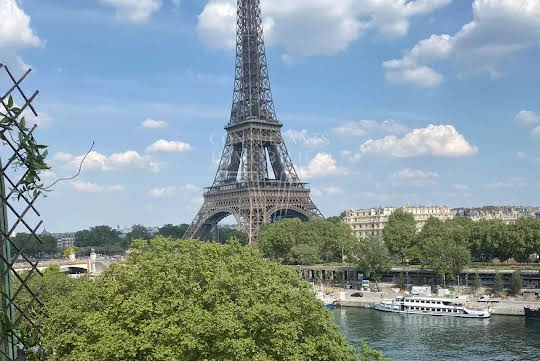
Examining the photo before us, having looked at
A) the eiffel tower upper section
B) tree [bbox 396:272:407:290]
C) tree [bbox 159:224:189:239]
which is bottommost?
tree [bbox 396:272:407:290]

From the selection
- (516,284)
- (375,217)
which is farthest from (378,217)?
(516,284)

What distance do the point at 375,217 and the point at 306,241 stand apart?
162ft

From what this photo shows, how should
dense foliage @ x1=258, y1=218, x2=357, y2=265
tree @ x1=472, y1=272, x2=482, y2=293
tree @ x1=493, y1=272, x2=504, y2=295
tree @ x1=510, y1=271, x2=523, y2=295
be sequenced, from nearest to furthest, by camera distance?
tree @ x1=510, y1=271, x2=523, y2=295
tree @ x1=493, y1=272, x2=504, y2=295
tree @ x1=472, y1=272, x2=482, y2=293
dense foliage @ x1=258, y1=218, x2=357, y2=265

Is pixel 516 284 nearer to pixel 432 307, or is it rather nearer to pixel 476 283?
pixel 476 283

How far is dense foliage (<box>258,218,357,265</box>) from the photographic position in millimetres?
79431

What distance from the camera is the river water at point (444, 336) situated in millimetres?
36750

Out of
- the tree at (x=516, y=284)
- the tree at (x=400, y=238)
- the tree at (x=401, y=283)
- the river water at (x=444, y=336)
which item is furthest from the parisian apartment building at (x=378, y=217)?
the river water at (x=444, y=336)

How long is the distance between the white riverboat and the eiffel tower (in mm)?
38126

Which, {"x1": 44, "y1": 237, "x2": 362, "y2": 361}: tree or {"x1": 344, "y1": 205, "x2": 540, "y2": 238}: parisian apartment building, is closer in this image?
Result: {"x1": 44, "y1": 237, "x2": 362, "y2": 361}: tree

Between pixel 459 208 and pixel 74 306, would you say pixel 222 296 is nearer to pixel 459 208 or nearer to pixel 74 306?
pixel 74 306

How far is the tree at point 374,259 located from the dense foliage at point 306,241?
7817 millimetres

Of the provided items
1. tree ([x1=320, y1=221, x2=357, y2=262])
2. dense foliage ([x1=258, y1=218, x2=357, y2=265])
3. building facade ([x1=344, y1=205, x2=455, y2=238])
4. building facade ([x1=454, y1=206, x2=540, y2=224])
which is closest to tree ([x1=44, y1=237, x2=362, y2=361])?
dense foliage ([x1=258, y1=218, x2=357, y2=265])

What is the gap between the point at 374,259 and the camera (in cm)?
6756

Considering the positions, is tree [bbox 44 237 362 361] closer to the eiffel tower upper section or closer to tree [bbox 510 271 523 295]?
tree [bbox 510 271 523 295]
